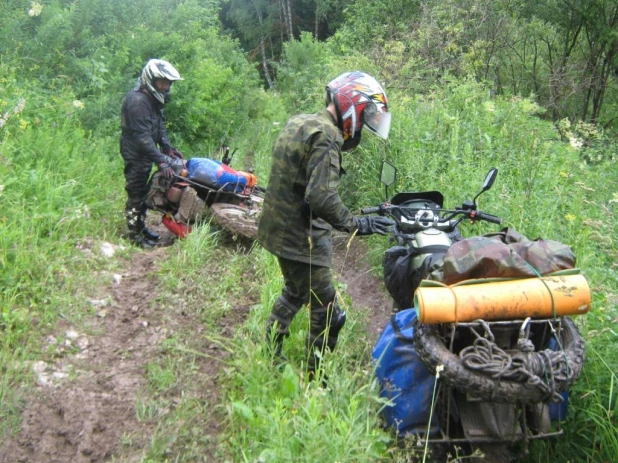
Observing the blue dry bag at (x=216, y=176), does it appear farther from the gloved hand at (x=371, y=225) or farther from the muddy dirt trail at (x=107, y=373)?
the gloved hand at (x=371, y=225)

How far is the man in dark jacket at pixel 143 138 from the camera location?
649 cm

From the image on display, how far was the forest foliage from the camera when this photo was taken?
4.53 meters

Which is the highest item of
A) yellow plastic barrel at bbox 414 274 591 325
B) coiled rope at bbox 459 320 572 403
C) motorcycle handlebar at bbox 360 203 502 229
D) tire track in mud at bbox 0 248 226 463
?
yellow plastic barrel at bbox 414 274 591 325

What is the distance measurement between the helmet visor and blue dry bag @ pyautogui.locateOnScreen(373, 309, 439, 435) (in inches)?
46.9

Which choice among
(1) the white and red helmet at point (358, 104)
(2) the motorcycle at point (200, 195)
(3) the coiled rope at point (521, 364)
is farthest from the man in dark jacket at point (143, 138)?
(3) the coiled rope at point (521, 364)

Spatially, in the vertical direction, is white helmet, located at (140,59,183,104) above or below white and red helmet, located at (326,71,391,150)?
below

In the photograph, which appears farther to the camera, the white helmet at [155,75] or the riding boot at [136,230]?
the riding boot at [136,230]

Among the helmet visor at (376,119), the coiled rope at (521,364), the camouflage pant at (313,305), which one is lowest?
the camouflage pant at (313,305)

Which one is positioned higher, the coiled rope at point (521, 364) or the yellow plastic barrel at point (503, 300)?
the yellow plastic barrel at point (503, 300)

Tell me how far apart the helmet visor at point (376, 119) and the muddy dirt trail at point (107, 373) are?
1.98 metres

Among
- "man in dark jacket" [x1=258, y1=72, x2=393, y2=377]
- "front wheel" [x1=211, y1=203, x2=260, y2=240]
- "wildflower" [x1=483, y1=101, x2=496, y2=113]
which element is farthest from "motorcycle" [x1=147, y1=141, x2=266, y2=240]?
"wildflower" [x1=483, y1=101, x2=496, y2=113]

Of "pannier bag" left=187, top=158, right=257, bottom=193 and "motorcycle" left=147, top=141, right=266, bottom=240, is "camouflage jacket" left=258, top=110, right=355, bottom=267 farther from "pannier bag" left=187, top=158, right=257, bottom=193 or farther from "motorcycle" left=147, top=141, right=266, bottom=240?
"pannier bag" left=187, top=158, right=257, bottom=193

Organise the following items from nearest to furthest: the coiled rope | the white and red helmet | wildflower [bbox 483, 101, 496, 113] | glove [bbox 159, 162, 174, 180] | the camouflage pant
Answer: the coiled rope → the white and red helmet → the camouflage pant → glove [bbox 159, 162, 174, 180] → wildflower [bbox 483, 101, 496, 113]

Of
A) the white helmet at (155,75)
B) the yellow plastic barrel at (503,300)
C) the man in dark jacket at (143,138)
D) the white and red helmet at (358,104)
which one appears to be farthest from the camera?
the man in dark jacket at (143,138)
